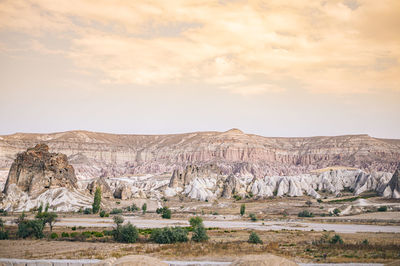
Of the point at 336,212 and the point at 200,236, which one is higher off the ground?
the point at 200,236

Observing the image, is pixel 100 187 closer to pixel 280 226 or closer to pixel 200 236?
pixel 280 226

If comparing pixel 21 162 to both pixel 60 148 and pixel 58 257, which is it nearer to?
pixel 58 257

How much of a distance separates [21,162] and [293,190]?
60.2 m

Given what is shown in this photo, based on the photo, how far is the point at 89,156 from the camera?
192 meters

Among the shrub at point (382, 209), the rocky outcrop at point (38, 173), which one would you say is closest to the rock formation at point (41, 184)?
the rocky outcrop at point (38, 173)

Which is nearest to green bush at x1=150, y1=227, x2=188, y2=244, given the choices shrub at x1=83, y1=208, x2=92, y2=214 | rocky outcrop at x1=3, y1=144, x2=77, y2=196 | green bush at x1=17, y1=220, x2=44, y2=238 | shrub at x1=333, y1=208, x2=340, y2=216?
green bush at x1=17, y1=220, x2=44, y2=238

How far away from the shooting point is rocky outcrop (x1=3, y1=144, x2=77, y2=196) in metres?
77.4

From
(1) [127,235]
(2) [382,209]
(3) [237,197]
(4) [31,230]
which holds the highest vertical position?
(1) [127,235]

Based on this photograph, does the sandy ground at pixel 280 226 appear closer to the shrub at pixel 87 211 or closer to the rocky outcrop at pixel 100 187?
the shrub at pixel 87 211

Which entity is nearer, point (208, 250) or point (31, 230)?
point (208, 250)

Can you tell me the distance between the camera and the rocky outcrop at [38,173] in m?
77.4

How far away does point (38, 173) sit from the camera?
7875 cm

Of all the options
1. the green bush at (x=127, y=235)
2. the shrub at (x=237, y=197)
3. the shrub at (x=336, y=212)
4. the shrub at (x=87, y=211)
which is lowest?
the shrub at (x=87, y=211)

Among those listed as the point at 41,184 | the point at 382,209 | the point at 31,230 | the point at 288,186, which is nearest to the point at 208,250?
the point at 31,230
